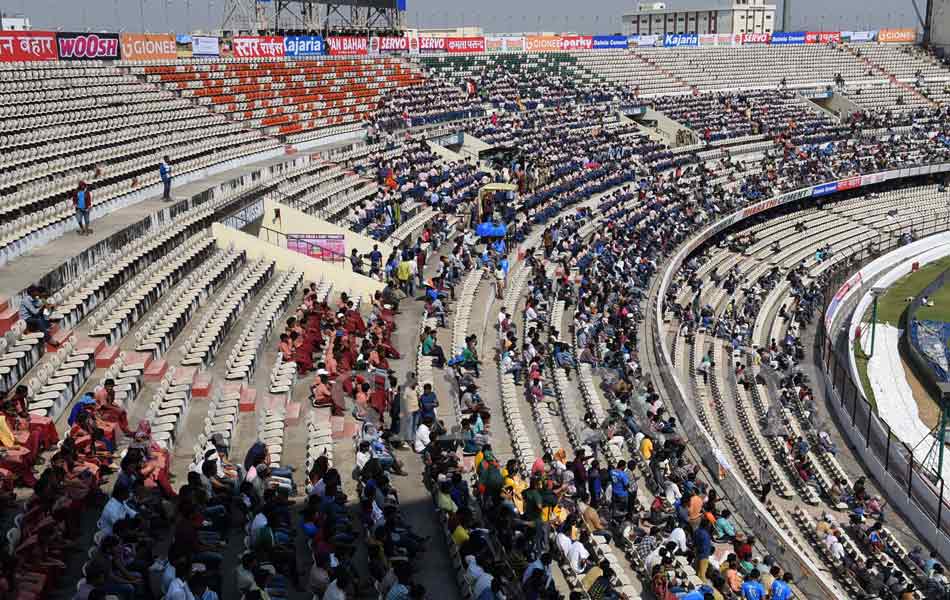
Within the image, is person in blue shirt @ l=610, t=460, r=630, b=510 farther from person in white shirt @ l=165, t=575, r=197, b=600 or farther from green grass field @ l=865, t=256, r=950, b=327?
green grass field @ l=865, t=256, r=950, b=327

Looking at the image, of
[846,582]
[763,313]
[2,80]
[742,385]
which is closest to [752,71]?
[763,313]

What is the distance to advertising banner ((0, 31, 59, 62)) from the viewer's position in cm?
3000

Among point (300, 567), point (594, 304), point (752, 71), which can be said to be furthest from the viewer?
point (752, 71)

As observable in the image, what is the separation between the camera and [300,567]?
10.0 meters

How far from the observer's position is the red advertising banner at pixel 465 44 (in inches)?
2069

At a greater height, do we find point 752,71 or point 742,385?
point 752,71

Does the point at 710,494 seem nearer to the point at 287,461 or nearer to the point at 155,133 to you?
the point at 287,461

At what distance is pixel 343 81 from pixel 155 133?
14.6 meters

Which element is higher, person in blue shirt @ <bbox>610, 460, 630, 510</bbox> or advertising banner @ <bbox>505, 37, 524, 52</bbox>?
advertising banner @ <bbox>505, 37, 524, 52</bbox>

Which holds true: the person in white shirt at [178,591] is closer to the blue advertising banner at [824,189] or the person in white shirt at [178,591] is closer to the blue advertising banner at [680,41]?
the blue advertising banner at [824,189]

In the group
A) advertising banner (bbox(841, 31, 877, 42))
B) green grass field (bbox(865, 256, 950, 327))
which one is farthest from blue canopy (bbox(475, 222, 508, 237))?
advertising banner (bbox(841, 31, 877, 42))

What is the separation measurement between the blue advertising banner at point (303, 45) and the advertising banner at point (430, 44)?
7195 millimetres

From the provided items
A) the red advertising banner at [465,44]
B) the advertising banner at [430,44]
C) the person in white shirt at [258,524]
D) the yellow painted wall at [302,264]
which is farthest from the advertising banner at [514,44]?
the person in white shirt at [258,524]

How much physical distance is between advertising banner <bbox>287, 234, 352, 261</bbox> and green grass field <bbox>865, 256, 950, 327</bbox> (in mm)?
19995
